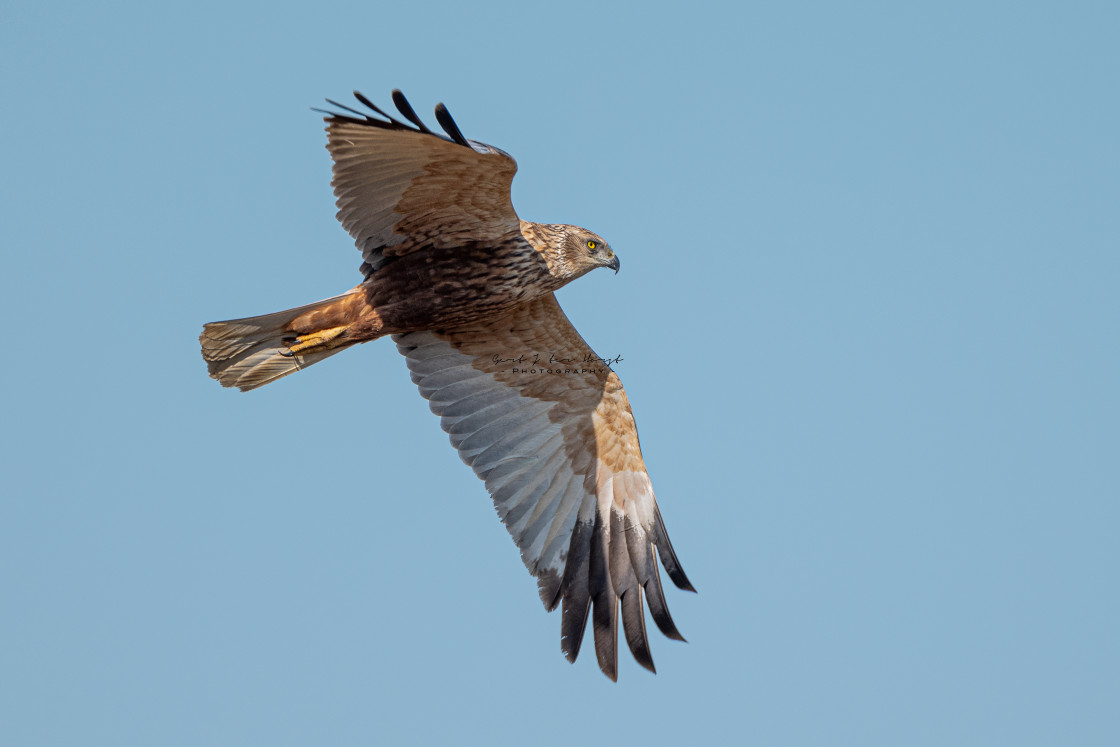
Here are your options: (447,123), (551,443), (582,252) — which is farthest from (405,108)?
(551,443)

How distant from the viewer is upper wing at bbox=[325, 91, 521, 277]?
7398mm

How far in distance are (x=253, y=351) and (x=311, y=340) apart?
496 mm

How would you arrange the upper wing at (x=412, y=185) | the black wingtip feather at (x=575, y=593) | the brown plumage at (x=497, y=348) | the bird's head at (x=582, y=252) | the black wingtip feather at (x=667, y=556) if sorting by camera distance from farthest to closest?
the black wingtip feather at (x=667, y=556) → the black wingtip feather at (x=575, y=593) → the bird's head at (x=582, y=252) → the brown plumage at (x=497, y=348) → the upper wing at (x=412, y=185)

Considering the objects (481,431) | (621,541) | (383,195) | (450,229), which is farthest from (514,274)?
(621,541)

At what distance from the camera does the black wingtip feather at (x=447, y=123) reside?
7.01 m

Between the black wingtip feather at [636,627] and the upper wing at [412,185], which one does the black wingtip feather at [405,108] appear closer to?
the upper wing at [412,185]

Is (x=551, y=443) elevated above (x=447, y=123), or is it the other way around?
(x=447, y=123)

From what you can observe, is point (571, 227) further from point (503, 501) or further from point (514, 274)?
point (503, 501)

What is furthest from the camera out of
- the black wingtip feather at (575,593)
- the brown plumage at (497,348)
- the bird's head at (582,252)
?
the black wingtip feather at (575,593)

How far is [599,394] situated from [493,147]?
3080mm

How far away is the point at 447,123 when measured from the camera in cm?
707

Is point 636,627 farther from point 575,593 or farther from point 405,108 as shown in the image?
point 405,108

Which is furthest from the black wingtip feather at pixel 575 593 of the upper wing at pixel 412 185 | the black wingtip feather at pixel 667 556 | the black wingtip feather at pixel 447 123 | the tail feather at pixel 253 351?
the black wingtip feather at pixel 447 123

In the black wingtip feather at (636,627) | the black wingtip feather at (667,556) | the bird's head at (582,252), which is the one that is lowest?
the black wingtip feather at (636,627)
